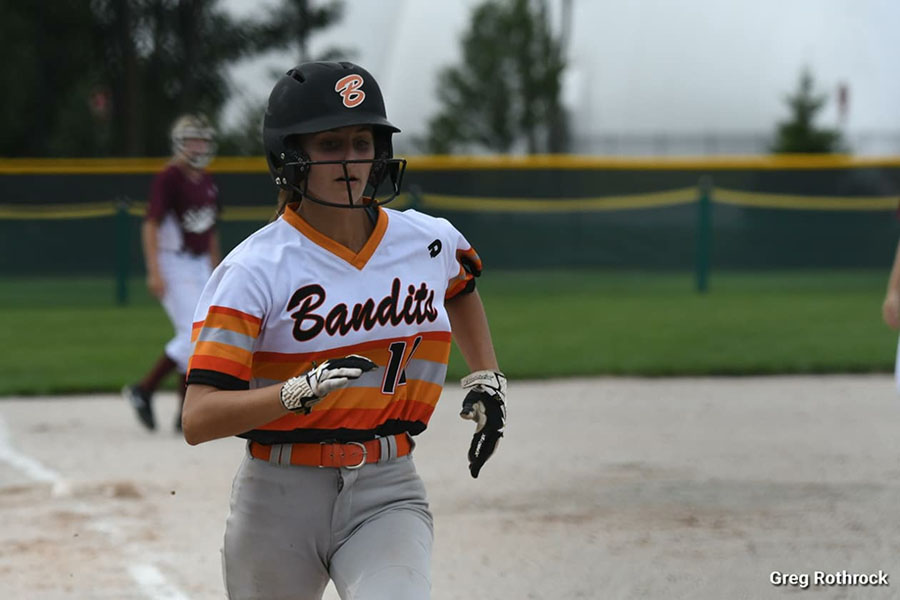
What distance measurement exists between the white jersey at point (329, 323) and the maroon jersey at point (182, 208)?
192 inches

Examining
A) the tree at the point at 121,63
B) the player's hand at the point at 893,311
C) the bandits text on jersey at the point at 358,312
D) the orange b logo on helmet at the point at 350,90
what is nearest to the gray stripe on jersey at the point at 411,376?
the bandits text on jersey at the point at 358,312

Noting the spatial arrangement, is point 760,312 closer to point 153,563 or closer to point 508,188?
point 508,188

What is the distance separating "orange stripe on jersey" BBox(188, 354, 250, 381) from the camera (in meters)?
2.75

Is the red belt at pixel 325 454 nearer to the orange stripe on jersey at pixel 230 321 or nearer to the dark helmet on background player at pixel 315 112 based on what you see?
the orange stripe on jersey at pixel 230 321

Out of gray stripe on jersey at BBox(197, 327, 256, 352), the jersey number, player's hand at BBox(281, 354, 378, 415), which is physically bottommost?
the jersey number

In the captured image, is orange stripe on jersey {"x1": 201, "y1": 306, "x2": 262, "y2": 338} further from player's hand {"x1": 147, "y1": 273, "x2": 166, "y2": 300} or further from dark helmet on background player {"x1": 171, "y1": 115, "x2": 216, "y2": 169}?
player's hand {"x1": 147, "y1": 273, "x2": 166, "y2": 300}

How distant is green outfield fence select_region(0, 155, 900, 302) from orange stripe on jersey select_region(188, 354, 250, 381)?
15759mm

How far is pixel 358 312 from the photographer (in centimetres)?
298

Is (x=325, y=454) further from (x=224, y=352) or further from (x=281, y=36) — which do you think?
(x=281, y=36)

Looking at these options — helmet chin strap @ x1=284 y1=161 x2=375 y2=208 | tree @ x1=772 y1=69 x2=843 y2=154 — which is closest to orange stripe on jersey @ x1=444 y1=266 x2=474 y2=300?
helmet chin strap @ x1=284 y1=161 x2=375 y2=208

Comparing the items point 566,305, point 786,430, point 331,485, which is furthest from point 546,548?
point 566,305

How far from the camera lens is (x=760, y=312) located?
50.1ft

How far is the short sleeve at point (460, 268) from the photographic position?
3.32m

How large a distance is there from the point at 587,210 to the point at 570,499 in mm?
14211
